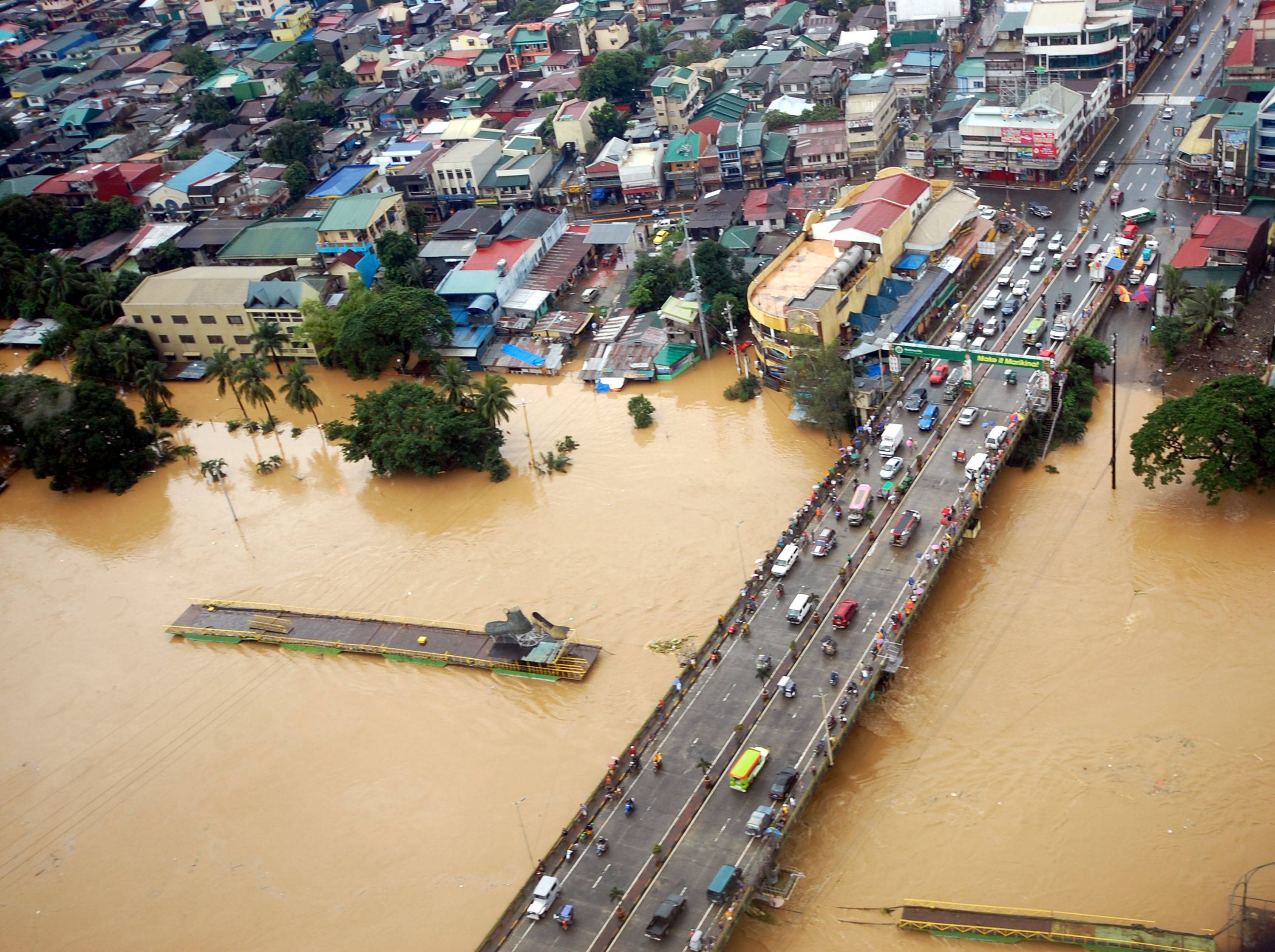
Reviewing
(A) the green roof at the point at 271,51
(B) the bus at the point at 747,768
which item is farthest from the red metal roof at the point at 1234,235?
(A) the green roof at the point at 271,51

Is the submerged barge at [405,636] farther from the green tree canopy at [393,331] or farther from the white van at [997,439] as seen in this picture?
the white van at [997,439]

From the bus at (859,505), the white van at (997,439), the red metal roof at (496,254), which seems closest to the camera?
the bus at (859,505)

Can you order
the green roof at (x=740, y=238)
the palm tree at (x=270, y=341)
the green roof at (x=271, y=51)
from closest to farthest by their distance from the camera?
the palm tree at (x=270, y=341), the green roof at (x=740, y=238), the green roof at (x=271, y=51)

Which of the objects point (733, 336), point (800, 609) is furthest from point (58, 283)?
point (800, 609)

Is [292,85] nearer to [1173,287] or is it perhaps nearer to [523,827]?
[1173,287]

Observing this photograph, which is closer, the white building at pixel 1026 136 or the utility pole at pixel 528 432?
the utility pole at pixel 528 432

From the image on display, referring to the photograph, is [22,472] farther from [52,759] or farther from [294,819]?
[294,819]

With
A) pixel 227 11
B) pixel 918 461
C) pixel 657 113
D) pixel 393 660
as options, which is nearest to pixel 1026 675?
pixel 918 461
